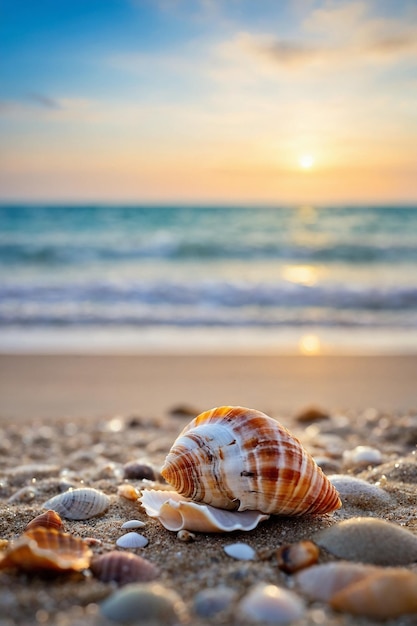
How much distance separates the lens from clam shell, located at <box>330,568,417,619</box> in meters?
1.49

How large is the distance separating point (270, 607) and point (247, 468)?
607 mm

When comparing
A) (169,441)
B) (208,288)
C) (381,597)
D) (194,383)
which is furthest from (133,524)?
(208,288)

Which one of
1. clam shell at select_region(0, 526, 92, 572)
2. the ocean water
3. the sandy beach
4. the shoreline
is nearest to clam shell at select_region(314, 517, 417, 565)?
the sandy beach

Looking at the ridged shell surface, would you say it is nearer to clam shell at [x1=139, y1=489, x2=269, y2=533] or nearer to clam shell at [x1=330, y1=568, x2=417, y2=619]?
clam shell at [x1=139, y1=489, x2=269, y2=533]

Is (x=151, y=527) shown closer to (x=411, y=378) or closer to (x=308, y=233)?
(x=411, y=378)

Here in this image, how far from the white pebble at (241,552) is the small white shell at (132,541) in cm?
30

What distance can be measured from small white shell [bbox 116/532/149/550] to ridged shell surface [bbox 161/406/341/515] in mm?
236

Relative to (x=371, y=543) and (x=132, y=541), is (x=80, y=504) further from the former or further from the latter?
(x=371, y=543)

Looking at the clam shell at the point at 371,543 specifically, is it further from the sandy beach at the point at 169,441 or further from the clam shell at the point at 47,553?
the clam shell at the point at 47,553

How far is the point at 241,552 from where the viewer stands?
1.92 m

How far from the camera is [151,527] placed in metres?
2.27

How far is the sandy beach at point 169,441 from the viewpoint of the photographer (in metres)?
1.64

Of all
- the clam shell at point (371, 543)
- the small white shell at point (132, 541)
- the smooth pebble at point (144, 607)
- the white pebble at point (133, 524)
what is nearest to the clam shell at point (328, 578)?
the clam shell at point (371, 543)

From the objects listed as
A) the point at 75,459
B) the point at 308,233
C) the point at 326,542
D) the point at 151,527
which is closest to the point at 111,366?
the point at 75,459
